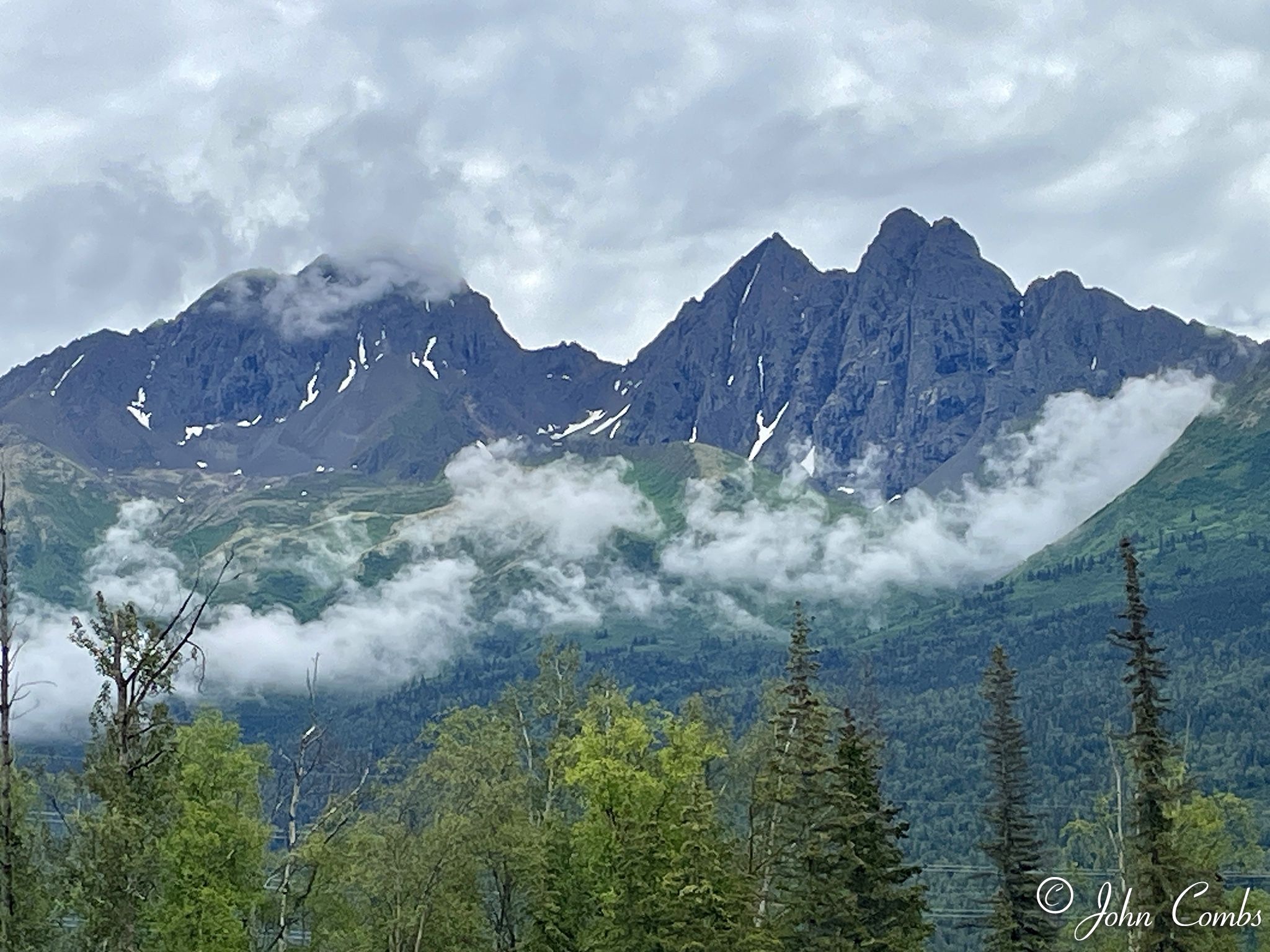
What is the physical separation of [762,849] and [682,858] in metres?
9.82

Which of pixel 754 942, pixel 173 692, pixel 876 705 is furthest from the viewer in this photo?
pixel 876 705

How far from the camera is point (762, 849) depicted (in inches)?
2490

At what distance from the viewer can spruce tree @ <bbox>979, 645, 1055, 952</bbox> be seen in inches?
2719

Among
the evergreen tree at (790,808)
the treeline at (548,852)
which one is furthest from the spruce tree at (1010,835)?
the evergreen tree at (790,808)

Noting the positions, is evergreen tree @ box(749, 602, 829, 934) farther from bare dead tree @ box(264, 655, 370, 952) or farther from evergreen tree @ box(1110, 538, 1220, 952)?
bare dead tree @ box(264, 655, 370, 952)

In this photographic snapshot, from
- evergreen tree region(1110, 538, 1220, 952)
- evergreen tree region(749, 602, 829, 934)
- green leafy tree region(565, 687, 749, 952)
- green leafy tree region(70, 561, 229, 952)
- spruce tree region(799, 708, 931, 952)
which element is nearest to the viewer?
green leafy tree region(70, 561, 229, 952)

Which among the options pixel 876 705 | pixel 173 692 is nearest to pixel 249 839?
pixel 173 692

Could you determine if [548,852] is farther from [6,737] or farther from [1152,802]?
[6,737]

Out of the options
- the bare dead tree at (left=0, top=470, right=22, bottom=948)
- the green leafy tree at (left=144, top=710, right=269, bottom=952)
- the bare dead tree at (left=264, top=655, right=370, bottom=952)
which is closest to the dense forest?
the green leafy tree at (left=144, top=710, right=269, bottom=952)

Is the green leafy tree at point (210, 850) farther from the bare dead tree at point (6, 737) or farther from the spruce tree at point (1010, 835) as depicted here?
the spruce tree at point (1010, 835)

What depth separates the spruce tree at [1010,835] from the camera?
227ft

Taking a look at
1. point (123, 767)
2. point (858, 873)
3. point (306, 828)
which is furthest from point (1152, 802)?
point (123, 767)

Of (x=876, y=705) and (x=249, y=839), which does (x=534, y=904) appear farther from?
(x=876, y=705)

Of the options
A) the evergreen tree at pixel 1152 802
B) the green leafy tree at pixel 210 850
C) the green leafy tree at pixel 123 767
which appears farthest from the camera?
the evergreen tree at pixel 1152 802
